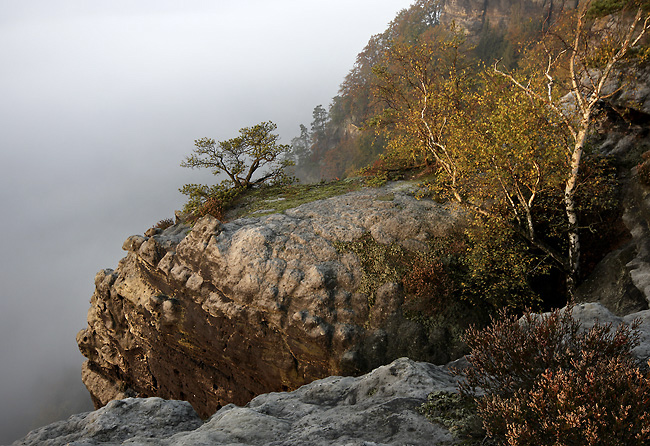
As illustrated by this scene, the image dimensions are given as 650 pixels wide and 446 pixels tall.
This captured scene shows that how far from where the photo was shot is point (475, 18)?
72.8m

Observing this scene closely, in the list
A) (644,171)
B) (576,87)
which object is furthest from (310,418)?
(644,171)

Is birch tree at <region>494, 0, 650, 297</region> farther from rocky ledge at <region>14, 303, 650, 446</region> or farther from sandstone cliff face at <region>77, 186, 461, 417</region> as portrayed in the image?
rocky ledge at <region>14, 303, 650, 446</region>

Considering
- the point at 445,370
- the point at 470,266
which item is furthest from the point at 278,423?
the point at 470,266

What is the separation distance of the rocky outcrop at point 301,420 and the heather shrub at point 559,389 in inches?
46.1

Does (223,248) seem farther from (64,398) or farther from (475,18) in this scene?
(64,398)

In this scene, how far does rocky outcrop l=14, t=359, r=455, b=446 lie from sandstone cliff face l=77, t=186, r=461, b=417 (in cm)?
592

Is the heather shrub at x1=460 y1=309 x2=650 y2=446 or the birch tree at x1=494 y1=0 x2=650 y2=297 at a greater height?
the birch tree at x1=494 y1=0 x2=650 y2=297

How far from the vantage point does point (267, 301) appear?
1513 centimetres

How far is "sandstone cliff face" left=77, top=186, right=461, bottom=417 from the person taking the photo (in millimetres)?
14359

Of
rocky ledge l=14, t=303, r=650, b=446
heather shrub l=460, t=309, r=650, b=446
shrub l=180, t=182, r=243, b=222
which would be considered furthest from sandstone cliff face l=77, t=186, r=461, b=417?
heather shrub l=460, t=309, r=650, b=446

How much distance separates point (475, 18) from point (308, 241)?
77.3 metres

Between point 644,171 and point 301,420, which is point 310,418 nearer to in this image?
point 301,420

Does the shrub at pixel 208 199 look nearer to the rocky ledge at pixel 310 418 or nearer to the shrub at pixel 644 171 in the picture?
the rocky ledge at pixel 310 418

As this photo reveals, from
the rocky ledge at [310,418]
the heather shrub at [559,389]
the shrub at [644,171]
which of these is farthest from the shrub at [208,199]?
the shrub at [644,171]
